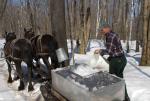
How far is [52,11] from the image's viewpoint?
35.2ft

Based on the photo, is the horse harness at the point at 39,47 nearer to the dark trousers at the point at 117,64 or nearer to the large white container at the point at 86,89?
the large white container at the point at 86,89

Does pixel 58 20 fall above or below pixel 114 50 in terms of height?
above

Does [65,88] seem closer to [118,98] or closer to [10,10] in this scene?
[118,98]

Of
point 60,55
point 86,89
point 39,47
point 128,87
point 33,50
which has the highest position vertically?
point 39,47

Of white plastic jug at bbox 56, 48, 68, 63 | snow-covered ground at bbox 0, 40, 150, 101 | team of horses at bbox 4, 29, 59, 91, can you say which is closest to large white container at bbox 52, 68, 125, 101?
snow-covered ground at bbox 0, 40, 150, 101

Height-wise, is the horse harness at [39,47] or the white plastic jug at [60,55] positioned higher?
the horse harness at [39,47]

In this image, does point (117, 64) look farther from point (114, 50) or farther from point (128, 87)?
point (128, 87)

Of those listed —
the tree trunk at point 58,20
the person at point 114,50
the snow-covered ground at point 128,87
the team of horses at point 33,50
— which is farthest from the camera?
the tree trunk at point 58,20

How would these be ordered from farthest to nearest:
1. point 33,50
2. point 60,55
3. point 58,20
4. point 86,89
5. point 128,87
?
1. point 58,20
2. point 33,50
3. point 60,55
4. point 128,87
5. point 86,89

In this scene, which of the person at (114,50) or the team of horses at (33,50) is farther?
the team of horses at (33,50)

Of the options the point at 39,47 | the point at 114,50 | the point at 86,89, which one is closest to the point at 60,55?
the point at 39,47

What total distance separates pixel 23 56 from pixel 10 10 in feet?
163

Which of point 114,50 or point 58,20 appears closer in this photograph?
point 114,50

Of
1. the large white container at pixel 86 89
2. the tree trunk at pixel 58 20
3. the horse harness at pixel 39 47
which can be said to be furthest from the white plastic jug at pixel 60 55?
the large white container at pixel 86 89
